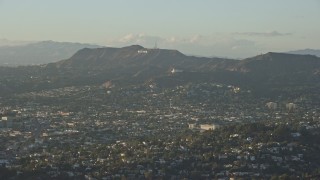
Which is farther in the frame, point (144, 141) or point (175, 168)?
point (144, 141)

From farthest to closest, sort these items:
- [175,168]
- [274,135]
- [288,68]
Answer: [288,68] → [274,135] → [175,168]

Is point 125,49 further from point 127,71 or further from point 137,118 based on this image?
point 137,118

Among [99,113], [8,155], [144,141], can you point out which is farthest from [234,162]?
[99,113]

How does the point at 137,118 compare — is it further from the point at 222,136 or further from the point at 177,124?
the point at 222,136

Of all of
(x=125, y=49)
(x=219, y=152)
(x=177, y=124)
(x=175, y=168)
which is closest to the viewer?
(x=175, y=168)

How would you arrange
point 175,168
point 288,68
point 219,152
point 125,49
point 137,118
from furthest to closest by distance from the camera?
point 125,49, point 288,68, point 137,118, point 219,152, point 175,168

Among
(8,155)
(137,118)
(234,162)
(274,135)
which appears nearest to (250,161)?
(234,162)
